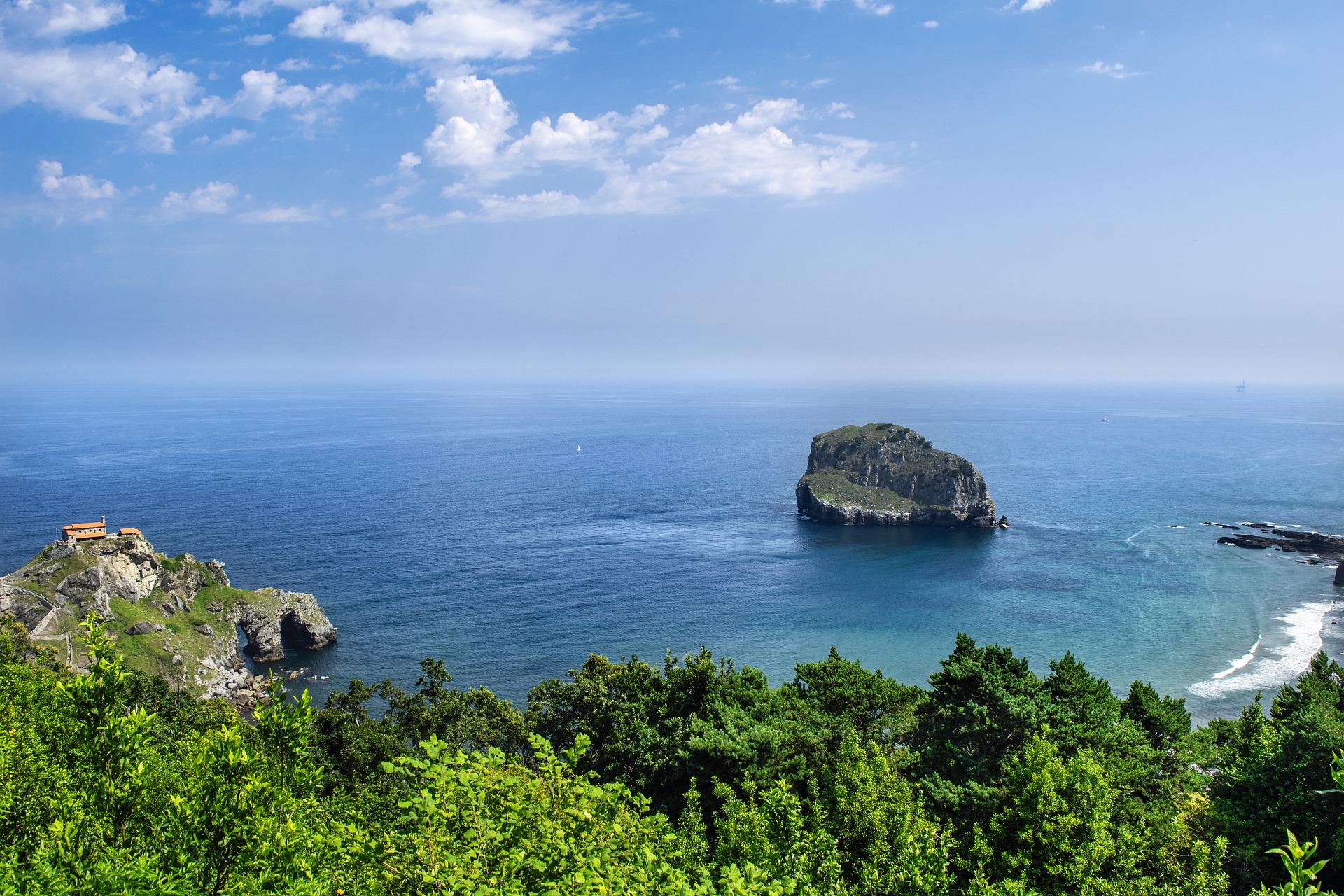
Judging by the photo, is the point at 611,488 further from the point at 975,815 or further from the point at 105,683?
the point at 105,683

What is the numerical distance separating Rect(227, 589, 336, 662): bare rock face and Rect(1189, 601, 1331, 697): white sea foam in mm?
83707

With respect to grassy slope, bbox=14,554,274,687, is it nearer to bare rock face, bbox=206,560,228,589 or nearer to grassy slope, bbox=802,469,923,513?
bare rock face, bbox=206,560,228,589

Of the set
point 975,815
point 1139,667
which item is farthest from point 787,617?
point 975,815

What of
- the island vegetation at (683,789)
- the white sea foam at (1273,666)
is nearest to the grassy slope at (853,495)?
the white sea foam at (1273,666)

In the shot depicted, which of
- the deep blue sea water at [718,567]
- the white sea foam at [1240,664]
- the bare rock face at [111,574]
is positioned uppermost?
the bare rock face at [111,574]

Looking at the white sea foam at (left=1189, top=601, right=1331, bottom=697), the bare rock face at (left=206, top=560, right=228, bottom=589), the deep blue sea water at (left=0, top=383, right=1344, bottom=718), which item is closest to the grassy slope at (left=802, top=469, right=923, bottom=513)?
the deep blue sea water at (left=0, top=383, right=1344, bottom=718)

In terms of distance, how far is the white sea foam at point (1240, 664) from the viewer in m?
70.1

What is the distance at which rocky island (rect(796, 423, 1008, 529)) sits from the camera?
128m

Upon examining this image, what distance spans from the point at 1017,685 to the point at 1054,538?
97443mm

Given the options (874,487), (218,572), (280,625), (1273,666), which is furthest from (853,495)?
(218,572)

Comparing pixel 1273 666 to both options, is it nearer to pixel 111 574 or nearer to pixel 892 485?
pixel 892 485

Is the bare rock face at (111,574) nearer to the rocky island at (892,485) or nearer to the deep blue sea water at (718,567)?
the deep blue sea water at (718,567)

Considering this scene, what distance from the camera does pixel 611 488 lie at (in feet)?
527

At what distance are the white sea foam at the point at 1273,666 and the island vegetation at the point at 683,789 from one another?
1042 inches
